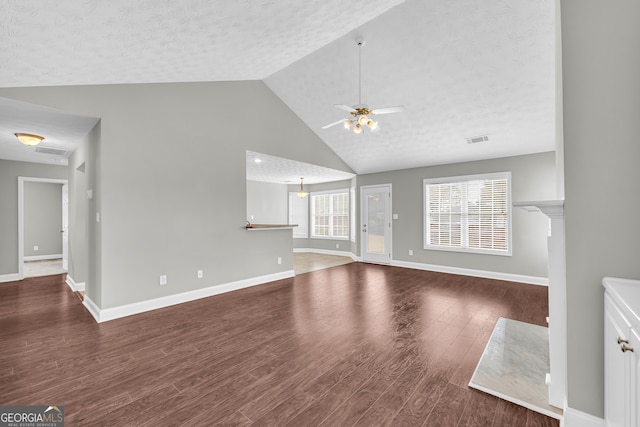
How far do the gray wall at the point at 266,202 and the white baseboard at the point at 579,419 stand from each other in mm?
8146

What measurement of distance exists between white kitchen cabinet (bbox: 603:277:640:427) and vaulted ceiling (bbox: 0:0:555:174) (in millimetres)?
3115

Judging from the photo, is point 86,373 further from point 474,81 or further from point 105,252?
point 474,81

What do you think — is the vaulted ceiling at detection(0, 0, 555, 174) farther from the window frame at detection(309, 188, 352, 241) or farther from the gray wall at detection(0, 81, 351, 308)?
the window frame at detection(309, 188, 352, 241)

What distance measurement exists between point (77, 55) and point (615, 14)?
13.0 feet

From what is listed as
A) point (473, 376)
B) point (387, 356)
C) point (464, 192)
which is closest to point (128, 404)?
point (387, 356)

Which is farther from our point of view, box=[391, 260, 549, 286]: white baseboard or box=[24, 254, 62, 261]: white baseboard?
box=[24, 254, 62, 261]: white baseboard

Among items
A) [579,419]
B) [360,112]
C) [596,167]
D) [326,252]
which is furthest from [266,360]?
[326,252]

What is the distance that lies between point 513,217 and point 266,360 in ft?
18.0

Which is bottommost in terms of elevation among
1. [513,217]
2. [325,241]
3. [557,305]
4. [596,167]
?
[325,241]

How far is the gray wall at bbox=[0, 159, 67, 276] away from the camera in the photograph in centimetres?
546

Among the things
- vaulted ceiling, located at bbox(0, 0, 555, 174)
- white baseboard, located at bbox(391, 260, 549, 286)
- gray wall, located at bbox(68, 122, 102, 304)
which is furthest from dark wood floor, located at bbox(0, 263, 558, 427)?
vaulted ceiling, located at bbox(0, 0, 555, 174)

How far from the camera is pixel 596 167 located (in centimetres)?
154

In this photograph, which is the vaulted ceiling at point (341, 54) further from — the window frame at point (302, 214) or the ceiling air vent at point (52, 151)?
the window frame at point (302, 214)

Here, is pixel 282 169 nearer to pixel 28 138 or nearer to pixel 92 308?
pixel 28 138
